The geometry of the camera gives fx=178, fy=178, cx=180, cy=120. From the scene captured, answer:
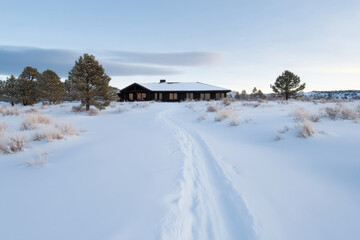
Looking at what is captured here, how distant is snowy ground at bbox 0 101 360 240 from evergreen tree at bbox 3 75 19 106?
26421 millimetres

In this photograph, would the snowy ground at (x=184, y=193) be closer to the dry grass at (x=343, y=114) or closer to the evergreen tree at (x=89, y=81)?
→ the dry grass at (x=343, y=114)

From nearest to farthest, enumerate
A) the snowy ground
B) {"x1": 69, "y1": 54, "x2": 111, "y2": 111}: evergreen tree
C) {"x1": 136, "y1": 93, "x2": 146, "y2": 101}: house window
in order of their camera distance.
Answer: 1. the snowy ground
2. {"x1": 69, "y1": 54, "x2": 111, "y2": 111}: evergreen tree
3. {"x1": 136, "y1": 93, "x2": 146, "y2": 101}: house window

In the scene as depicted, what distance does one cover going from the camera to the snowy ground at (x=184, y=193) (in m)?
1.82

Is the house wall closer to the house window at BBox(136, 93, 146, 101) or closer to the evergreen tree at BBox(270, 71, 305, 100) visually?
the house window at BBox(136, 93, 146, 101)

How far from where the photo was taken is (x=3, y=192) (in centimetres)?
239

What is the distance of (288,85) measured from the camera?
30844mm

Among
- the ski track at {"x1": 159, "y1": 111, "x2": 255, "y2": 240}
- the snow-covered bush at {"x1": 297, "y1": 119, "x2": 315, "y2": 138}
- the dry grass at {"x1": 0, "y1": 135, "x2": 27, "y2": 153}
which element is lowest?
the ski track at {"x1": 159, "y1": 111, "x2": 255, "y2": 240}

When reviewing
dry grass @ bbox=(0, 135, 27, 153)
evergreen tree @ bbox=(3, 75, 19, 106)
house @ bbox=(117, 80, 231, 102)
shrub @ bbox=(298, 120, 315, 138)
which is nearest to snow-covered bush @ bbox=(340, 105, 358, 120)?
shrub @ bbox=(298, 120, 315, 138)

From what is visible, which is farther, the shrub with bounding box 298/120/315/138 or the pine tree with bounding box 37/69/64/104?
the pine tree with bounding box 37/69/64/104

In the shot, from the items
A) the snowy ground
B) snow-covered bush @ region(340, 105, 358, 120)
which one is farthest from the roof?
the snowy ground

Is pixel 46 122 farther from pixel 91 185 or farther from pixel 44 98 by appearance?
pixel 44 98

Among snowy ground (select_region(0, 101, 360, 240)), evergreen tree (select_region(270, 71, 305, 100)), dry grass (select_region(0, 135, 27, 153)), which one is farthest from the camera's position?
evergreen tree (select_region(270, 71, 305, 100))

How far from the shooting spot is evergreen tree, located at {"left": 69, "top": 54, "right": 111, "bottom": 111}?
13453 millimetres

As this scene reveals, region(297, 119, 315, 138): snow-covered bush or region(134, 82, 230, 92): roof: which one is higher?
region(134, 82, 230, 92): roof
